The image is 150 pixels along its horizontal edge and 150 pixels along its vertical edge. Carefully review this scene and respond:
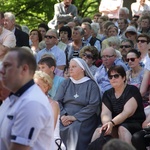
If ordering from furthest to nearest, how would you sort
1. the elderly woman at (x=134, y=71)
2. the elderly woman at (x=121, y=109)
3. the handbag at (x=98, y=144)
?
1. the elderly woman at (x=134, y=71)
2. the elderly woman at (x=121, y=109)
3. the handbag at (x=98, y=144)

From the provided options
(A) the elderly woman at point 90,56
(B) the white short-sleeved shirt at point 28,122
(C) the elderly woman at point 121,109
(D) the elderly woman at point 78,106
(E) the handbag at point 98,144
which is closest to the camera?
(B) the white short-sleeved shirt at point 28,122

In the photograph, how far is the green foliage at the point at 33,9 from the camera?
22094mm

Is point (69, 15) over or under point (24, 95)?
under

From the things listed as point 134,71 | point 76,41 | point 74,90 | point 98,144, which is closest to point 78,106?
point 74,90

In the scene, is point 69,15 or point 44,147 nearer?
point 44,147

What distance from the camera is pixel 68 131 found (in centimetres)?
881

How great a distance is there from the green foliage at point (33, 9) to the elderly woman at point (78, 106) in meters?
12.8

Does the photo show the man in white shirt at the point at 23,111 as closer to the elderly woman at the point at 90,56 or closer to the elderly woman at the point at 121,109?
the elderly woman at the point at 121,109

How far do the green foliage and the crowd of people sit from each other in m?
7.15

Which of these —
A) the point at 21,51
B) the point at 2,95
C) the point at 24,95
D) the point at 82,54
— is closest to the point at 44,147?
the point at 24,95

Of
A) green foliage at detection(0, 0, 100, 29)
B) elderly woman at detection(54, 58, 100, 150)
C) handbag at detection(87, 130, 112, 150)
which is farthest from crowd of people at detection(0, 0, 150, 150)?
green foliage at detection(0, 0, 100, 29)

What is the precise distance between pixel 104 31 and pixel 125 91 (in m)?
5.53

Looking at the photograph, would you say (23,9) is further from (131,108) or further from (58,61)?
(131,108)

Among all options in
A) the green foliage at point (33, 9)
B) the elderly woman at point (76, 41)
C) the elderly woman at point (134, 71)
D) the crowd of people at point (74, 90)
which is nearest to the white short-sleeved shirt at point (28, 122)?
the crowd of people at point (74, 90)
